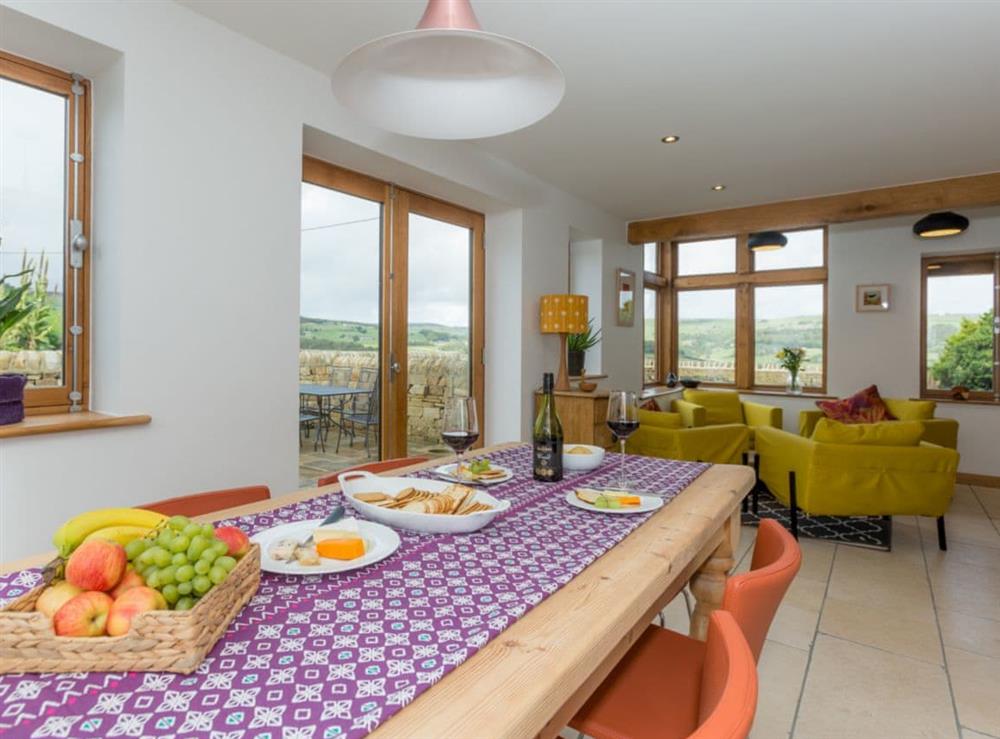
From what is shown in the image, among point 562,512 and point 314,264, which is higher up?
point 314,264

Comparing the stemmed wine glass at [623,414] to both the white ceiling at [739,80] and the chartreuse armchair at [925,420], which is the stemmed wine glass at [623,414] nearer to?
the white ceiling at [739,80]

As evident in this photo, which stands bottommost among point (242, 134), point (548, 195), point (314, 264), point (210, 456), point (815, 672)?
point (815, 672)

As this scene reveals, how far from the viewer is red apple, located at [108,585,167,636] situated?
61cm

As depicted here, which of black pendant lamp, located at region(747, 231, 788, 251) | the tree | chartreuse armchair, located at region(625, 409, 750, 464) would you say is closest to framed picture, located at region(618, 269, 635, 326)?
black pendant lamp, located at region(747, 231, 788, 251)

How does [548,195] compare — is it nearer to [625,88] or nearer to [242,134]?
[625,88]

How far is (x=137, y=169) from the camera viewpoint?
6.89 ft

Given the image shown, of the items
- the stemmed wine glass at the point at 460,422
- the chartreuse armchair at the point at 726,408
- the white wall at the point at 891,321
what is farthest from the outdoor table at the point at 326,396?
the white wall at the point at 891,321

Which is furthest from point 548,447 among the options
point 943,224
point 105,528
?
point 943,224

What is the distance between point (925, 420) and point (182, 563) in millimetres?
5633

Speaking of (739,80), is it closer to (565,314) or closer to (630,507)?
(565,314)

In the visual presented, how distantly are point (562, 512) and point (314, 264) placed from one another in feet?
7.91

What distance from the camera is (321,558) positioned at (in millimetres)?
910

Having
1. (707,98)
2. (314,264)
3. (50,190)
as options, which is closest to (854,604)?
(707,98)

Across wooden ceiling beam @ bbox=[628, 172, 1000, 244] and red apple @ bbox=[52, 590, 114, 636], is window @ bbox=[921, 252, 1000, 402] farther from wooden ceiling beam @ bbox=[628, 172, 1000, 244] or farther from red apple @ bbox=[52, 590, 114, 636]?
red apple @ bbox=[52, 590, 114, 636]
